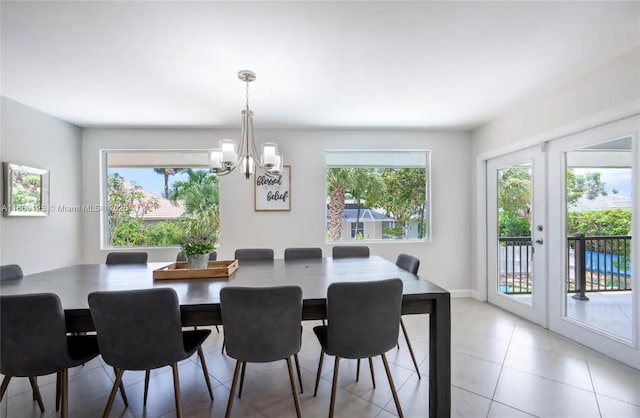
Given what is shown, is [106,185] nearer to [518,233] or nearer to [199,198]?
[199,198]

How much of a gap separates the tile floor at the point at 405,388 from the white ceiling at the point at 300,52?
2445 millimetres

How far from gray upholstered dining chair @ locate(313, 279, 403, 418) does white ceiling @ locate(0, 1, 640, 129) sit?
164 centimetres

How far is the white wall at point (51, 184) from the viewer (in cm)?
295

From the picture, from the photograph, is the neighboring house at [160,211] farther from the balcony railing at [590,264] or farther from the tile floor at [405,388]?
the balcony railing at [590,264]

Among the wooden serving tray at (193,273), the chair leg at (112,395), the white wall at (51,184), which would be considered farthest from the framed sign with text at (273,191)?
the chair leg at (112,395)

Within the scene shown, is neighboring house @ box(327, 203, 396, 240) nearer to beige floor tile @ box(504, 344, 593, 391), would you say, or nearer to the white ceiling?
the white ceiling

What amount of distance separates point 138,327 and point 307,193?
2.88 metres

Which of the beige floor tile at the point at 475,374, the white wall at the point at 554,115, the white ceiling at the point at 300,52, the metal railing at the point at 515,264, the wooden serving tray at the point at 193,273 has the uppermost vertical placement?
the white ceiling at the point at 300,52

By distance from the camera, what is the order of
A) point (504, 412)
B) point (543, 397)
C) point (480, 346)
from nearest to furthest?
point (504, 412), point (543, 397), point (480, 346)

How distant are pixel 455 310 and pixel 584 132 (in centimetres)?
234

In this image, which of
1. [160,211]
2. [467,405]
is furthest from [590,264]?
[160,211]

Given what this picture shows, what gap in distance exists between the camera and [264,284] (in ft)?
6.24

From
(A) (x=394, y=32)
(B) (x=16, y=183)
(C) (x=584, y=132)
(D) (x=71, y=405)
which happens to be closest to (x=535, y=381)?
(C) (x=584, y=132)

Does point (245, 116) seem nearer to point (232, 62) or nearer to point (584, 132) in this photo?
point (232, 62)
